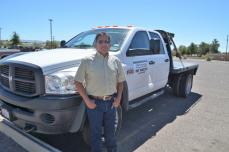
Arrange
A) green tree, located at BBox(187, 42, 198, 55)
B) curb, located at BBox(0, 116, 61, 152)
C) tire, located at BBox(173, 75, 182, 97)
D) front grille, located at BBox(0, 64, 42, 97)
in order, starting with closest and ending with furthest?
front grille, located at BBox(0, 64, 42, 97) → curb, located at BBox(0, 116, 61, 152) → tire, located at BBox(173, 75, 182, 97) → green tree, located at BBox(187, 42, 198, 55)

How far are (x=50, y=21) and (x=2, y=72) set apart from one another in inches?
2225

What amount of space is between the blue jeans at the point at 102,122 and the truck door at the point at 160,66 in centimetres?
244

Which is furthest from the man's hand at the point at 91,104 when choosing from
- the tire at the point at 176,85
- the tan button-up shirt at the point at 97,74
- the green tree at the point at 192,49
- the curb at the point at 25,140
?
the green tree at the point at 192,49

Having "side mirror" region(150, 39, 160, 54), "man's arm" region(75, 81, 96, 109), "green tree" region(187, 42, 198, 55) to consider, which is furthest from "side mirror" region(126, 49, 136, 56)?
"green tree" region(187, 42, 198, 55)

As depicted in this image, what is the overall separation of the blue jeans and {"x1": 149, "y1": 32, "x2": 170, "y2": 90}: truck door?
2442 mm

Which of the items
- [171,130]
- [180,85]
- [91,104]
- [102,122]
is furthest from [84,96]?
[180,85]

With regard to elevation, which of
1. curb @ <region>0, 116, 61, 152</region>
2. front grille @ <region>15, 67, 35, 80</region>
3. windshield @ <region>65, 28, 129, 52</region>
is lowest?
curb @ <region>0, 116, 61, 152</region>

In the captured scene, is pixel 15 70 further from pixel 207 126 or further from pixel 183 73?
pixel 183 73

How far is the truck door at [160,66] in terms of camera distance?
18.2ft

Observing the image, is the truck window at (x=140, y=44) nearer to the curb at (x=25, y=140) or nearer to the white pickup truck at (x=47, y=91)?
the white pickup truck at (x=47, y=91)

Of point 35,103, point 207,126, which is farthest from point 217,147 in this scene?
point 35,103

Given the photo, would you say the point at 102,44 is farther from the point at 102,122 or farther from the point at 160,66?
the point at 160,66

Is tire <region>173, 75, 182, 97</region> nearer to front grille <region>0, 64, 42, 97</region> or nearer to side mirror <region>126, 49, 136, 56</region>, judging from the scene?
side mirror <region>126, 49, 136, 56</region>

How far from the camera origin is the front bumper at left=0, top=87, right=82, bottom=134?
3.16 meters
